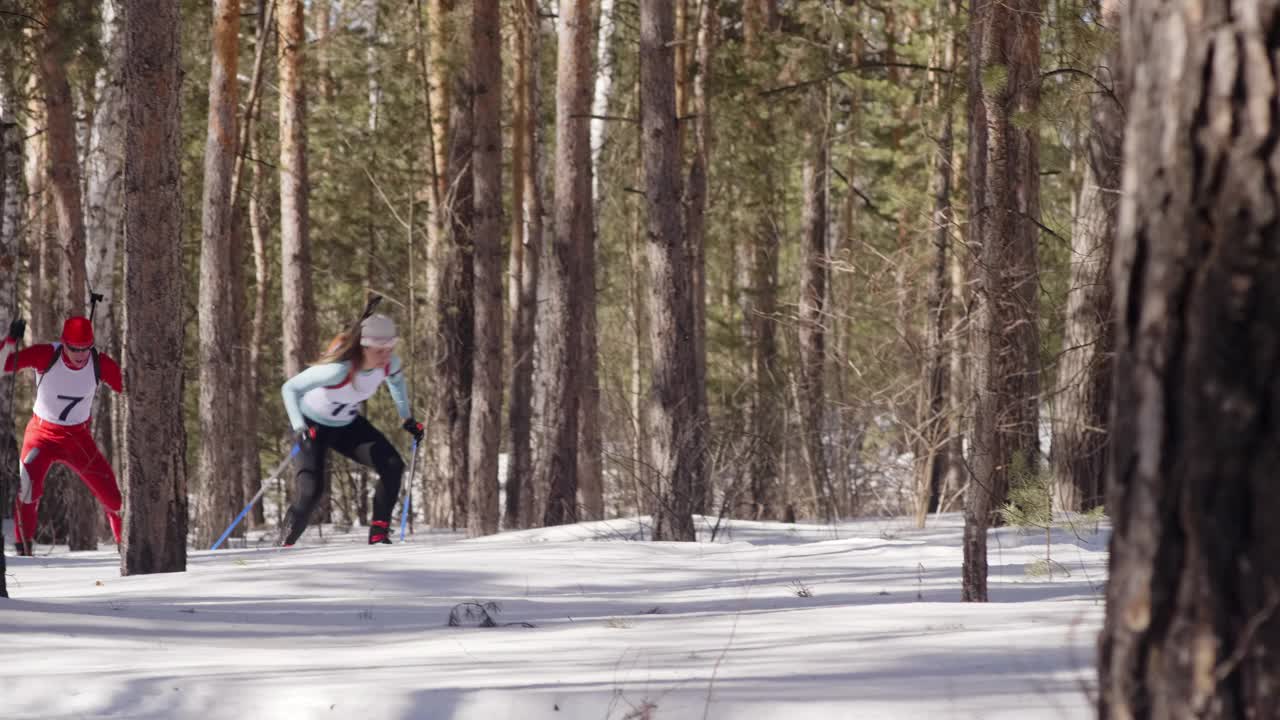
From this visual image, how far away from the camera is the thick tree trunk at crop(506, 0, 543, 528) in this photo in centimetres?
1930

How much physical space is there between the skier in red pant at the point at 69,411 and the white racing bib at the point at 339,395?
1336 millimetres

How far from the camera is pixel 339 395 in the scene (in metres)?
10.8

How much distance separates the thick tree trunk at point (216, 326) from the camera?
14.4 m

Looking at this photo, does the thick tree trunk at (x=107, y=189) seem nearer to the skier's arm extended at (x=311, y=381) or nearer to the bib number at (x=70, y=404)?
the bib number at (x=70, y=404)

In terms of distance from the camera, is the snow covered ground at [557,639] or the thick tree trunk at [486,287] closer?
the snow covered ground at [557,639]

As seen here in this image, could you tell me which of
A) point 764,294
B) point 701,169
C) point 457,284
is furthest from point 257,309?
point 701,169

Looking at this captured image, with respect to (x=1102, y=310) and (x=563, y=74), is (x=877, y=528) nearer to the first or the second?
(x=1102, y=310)

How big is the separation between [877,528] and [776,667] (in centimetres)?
1049

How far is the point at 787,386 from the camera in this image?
19.3 metres

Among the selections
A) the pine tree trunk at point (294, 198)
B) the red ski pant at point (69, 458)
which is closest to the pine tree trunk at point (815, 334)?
the pine tree trunk at point (294, 198)

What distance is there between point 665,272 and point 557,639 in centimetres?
660

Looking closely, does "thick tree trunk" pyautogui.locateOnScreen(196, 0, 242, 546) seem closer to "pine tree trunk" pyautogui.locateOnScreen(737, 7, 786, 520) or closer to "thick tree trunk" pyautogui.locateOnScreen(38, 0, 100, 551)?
"thick tree trunk" pyautogui.locateOnScreen(38, 0, 100, 551)

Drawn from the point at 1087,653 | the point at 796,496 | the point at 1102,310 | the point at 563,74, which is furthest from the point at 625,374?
the point at 1087,653

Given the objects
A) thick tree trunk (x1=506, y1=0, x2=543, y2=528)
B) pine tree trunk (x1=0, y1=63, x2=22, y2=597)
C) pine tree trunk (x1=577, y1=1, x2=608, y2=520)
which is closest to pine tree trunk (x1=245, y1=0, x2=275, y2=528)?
thick tree trunk (x1=506, y1=0, x2=543, y2=528)
